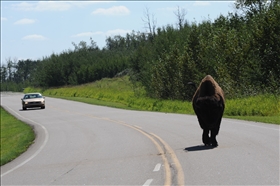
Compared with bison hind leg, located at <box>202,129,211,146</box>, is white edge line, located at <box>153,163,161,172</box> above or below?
below

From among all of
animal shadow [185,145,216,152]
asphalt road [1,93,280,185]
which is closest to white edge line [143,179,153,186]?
asphalt road [1,93,280,185]

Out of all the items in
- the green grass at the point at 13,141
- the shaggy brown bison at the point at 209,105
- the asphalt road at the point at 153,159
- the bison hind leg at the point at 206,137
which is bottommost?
the green grass at the point at 13,141

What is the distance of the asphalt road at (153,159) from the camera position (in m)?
9.66

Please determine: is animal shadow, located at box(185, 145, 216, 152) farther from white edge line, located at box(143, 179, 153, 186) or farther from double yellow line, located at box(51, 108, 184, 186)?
white edge line, located at box(143, 179, 153, 186)

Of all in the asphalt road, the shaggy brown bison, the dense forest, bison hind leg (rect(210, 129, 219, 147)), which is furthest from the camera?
the dense forest

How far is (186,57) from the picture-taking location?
1673 inches

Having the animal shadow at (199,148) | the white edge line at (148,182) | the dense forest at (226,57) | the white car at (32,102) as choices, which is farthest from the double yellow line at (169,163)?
the white car at (32,102)

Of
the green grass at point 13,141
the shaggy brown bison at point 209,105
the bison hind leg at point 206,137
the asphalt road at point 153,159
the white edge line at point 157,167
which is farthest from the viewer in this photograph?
the green grass at point 13,141

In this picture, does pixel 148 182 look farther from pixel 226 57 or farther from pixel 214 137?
pixel 226 57

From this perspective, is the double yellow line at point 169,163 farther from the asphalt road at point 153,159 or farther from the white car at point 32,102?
the white car at point 32,102

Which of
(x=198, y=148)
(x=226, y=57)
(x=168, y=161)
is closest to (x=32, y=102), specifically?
(x=226, y=57)

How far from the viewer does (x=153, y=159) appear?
12414mm

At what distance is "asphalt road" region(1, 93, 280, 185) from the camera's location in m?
9.66

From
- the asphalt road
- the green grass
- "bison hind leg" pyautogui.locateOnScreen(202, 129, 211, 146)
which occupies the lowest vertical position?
the green grass
